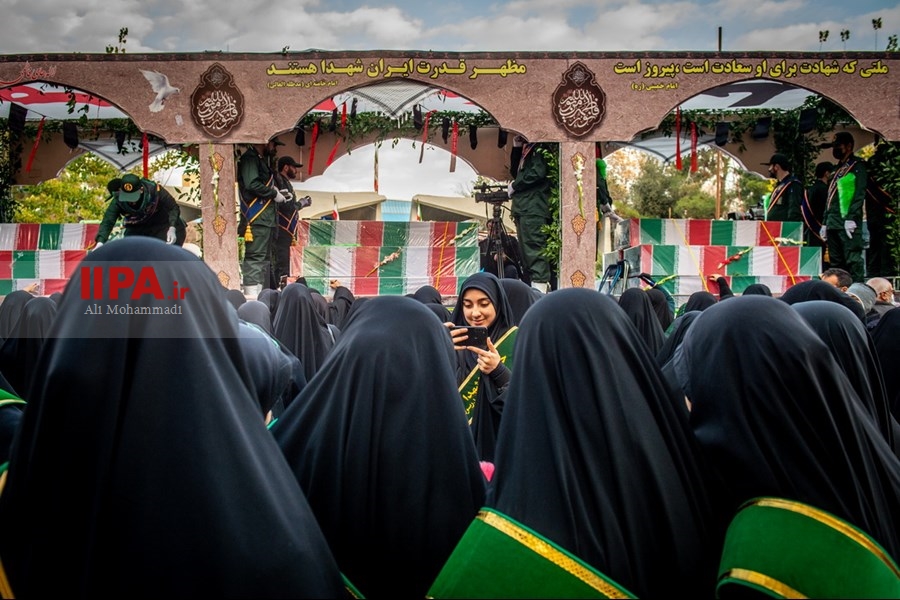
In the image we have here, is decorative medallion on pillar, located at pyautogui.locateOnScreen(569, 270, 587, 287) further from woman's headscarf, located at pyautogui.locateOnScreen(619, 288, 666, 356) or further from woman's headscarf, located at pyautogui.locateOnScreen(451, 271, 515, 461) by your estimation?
woman's headscarf, located at pyautogui.locateOnScreen(451, 271, 515, 461)

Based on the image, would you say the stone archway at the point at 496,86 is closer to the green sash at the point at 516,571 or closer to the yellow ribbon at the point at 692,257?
the yellow ribbon at the point at 692,257

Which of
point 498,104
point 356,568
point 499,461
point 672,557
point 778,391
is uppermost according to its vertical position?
point 498,104

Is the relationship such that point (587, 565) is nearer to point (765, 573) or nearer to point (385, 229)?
point (765, 573)

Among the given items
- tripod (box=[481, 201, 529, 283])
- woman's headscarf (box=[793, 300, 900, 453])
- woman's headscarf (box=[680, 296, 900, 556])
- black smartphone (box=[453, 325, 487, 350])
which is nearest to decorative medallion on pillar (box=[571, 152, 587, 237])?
tripod (box=[481, 201, 529, 283])

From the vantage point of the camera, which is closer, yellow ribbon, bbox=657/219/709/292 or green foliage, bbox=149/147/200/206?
yellow ribbon, bbox=657/219/709/292

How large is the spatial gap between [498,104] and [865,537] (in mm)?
8181

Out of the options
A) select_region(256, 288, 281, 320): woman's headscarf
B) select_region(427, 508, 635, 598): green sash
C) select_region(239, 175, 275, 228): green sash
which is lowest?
select_region(427, 508, 635, 598): green sash

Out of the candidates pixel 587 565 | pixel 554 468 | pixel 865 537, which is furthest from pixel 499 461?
pixel 865 537

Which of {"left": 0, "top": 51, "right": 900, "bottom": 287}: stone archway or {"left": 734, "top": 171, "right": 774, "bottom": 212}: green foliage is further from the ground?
{"left": 734, "top": 171, "right": 774, "bottom": 212}: green foliage

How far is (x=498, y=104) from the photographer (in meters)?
9.19

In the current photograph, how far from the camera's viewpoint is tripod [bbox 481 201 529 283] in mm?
9969

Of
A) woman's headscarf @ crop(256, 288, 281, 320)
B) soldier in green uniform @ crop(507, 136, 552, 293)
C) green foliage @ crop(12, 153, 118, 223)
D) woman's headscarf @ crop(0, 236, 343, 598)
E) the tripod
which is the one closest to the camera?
woman's headscarf @ crop(0, 236, 343, 598)

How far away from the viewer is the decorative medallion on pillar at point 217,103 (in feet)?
29.4

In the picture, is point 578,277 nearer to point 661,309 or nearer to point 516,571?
point 661,309
